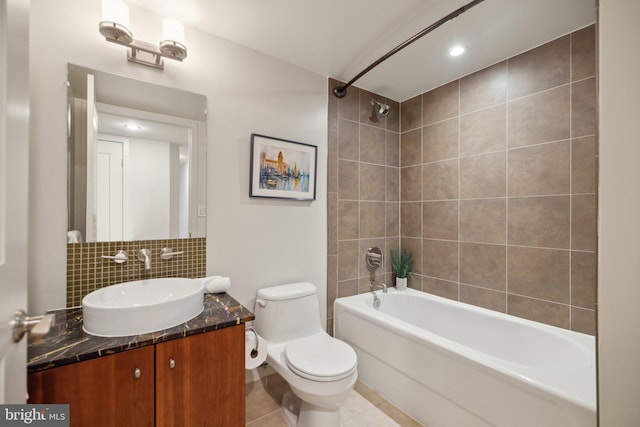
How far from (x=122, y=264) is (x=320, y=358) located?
4.06 feet

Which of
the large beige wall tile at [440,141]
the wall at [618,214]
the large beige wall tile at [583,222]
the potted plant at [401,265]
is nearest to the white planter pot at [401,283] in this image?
the potted plant at [401,265]

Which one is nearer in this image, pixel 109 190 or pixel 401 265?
pixel 109 190

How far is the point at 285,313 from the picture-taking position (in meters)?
1.85

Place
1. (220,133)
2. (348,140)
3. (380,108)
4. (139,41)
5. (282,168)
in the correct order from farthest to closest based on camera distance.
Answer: (380,108) < (348,140) < (282,168) < (220,133) < (139,41)

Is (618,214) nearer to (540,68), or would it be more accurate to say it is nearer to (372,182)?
(540,68)

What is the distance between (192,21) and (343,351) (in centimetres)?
221

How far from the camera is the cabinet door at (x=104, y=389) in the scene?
90cm

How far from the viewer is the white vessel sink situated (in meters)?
1.05

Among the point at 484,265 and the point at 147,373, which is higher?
the point at 484,265

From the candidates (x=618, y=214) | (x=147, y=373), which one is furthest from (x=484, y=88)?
(x=147, y=373)

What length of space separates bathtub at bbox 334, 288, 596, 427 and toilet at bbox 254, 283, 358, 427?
1.26 feet

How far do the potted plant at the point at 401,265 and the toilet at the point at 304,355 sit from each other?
1.03 meters

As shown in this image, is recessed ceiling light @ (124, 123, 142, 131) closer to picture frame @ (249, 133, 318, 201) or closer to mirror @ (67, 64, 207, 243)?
mirror @ (67, 64, 207, 243)

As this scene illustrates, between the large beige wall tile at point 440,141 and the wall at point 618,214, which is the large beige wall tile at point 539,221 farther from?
the wall at point 618,214
